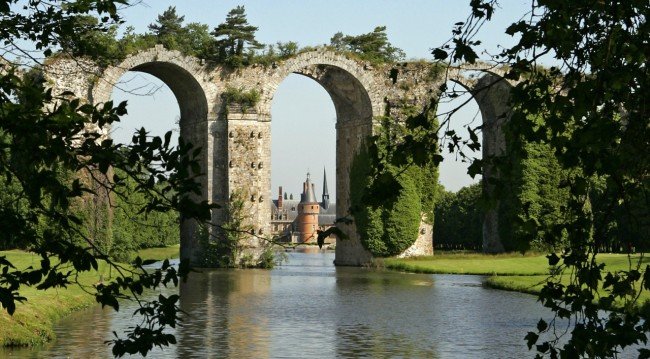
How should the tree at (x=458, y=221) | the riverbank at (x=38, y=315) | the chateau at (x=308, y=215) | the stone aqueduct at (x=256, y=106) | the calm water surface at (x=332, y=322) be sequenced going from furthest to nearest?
1. the chateau at (x=308, y=215)
2. the tree at (x=458, y=221)
3. the stone aqueduct at (x=256, y=106)
4. the calm water surface at (x=332, y=322)
5. the riverbank at (x=38, y=315)

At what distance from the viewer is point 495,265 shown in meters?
40.9

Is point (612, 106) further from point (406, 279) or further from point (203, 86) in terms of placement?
point (203, 86)

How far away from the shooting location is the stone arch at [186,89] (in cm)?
4078

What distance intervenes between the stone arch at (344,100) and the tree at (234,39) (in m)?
1.59

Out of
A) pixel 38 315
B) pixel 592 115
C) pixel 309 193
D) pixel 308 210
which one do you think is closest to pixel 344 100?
pixel 38 315

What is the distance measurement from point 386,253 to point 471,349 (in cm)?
2598

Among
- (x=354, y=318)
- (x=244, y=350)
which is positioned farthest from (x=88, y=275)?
(x=244, y=350)

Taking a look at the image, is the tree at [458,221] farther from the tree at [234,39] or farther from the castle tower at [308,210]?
the castle tower at [308,210]

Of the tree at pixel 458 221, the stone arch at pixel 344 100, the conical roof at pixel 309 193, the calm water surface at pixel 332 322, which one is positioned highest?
the conical roof at pixel 309 193

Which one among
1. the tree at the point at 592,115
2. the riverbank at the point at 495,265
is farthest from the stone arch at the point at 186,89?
the tree at the point at 592,115

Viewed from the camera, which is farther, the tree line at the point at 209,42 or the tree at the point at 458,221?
the tree at the point at 458,221

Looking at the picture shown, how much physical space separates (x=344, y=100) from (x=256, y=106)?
16.5 feet

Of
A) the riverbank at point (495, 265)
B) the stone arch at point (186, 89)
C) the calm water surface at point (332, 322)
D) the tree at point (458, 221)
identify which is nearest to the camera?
the calm water surface at point (332, 322)

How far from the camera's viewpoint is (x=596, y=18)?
283 inches
